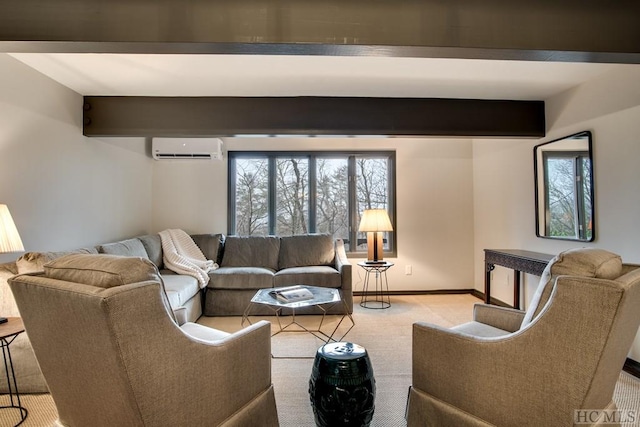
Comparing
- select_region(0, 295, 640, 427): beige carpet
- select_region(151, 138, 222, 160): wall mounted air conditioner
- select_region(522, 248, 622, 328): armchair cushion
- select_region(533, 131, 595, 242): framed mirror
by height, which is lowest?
select_region(0, 295, 640, 427): beige carpet

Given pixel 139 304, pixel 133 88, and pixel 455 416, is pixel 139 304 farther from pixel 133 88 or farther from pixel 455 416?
pixel 133 88

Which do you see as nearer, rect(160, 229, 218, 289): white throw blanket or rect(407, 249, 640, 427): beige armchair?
rect(407, 249, 640, 427): beige armchair

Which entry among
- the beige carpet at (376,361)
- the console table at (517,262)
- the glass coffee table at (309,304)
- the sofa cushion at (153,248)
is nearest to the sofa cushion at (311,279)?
the glass coffee table at (309,304)

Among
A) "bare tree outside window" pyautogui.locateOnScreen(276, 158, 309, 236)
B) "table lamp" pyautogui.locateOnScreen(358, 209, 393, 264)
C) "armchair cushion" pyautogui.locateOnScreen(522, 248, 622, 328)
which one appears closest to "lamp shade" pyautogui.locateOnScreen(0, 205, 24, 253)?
"armchair cushion" pyautogui.locateOnScreen(522, 248, 622, 328)

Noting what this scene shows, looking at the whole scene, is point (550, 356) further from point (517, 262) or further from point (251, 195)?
point (251, 195)

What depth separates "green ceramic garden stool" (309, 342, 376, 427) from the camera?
143 centimetres

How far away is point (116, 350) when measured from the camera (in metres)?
1.02

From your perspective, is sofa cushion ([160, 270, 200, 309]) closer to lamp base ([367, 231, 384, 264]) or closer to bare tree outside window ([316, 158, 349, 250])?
bare tree outside window ([316, 158, 349, 250])

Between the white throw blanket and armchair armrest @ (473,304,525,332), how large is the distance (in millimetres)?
2736

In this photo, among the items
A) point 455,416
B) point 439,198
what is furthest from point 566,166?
point 455,416

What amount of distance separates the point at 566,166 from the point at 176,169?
4563 millimetres

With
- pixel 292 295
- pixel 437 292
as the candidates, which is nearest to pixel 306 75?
pixel 292 295

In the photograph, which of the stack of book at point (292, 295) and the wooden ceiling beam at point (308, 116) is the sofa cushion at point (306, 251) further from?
the wooden ceiling beam at point (308, 116)

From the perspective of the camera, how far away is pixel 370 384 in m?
1.48
